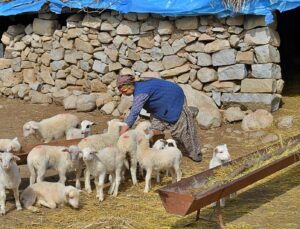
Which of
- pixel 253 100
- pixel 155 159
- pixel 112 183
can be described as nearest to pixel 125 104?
pixel 253 100

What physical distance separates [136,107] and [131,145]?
1.81 ft

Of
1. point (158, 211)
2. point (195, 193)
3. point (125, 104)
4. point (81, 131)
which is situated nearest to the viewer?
point (195, 193)

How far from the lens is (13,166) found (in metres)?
7.32

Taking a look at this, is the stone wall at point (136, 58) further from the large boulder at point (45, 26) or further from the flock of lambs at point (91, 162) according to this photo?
the flock of lambs at point (91, 162)

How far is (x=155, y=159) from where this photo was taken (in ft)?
27.0

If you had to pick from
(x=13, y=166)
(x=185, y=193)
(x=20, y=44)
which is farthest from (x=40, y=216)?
(x=20, y=44)

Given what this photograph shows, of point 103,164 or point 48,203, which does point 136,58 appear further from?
point 48,203

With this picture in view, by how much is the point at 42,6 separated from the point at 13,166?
688cm

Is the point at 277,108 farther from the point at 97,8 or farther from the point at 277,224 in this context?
the point at 277,224

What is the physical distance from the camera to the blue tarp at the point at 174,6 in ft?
36.2

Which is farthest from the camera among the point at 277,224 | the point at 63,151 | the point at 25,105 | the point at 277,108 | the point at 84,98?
the point at 25,105

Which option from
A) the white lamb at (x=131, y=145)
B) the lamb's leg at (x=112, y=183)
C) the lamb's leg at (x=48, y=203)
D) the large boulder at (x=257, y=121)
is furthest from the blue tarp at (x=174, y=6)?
the lamb's leg at (x=48, y=203)

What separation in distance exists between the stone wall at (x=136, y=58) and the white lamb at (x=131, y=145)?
3182 mm

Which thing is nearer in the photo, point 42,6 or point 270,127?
point 270,127
